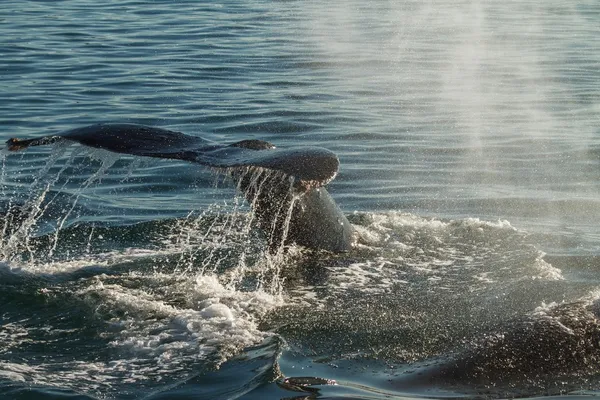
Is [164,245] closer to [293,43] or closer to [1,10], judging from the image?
[293,43]

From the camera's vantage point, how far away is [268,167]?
213 inches

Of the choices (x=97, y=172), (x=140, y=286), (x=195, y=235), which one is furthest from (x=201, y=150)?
(x=195, y=235)

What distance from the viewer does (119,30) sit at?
73.5 ft

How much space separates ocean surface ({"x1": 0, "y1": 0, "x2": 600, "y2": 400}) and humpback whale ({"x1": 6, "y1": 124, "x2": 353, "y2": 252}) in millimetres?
130

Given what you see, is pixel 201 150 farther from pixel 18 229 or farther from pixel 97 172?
pixel 18 229

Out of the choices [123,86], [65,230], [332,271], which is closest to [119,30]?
[123,86]

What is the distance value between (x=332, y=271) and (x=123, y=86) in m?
10.4

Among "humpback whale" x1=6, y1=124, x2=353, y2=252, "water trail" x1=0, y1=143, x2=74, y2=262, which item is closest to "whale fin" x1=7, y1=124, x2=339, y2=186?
"humpback whale" x1=6, y1=124, x2=353, y2=252

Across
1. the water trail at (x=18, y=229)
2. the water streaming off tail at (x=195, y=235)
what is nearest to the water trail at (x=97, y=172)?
the water streaming off tail at (x=195, y=235)

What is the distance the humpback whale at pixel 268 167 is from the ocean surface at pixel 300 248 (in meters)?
0.13

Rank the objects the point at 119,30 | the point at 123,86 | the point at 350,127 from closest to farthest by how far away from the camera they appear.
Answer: the point at 350,127 → the point at 123,86 → the point at 119,30

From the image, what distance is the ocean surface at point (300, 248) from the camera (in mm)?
5609

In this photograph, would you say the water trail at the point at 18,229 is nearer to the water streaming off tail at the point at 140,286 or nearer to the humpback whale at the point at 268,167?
the water streaming off tail at the point at 140,286

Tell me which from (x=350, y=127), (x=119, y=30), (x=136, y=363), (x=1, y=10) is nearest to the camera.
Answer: (x=136, y=363)
